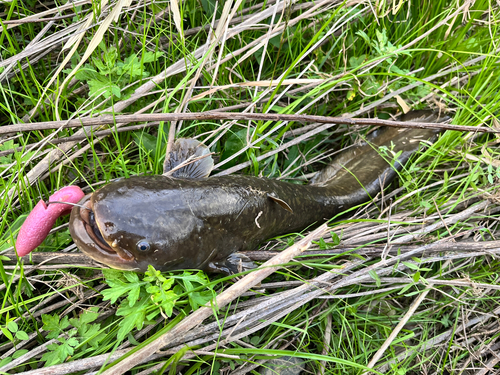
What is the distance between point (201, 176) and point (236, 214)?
1.16 ft

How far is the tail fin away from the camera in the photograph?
3.16 m

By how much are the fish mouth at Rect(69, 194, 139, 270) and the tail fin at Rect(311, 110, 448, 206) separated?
175cm

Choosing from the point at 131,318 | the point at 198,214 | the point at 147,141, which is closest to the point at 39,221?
the point at 131,318

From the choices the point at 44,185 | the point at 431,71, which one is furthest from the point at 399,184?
the point at 44,185

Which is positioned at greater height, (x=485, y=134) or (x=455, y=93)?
(x=455, y=93)

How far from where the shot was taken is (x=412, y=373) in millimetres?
2715

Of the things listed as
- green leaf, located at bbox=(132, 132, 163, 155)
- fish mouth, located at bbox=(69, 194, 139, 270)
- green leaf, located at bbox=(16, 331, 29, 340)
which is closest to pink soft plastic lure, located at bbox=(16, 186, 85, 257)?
fish mouth, located at bbox=(69, 194, 139, 270)

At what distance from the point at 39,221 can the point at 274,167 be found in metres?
1.67

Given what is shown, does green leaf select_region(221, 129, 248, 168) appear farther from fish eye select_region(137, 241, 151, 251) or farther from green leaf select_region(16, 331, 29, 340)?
green leaf select_region(16, 331, 29, 340)

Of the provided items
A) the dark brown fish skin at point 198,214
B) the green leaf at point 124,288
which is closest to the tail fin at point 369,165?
the dark brown fish skin at point 198,214

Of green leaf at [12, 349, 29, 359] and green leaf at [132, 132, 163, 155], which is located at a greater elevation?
green leaf at [132, 132, 163, 155]

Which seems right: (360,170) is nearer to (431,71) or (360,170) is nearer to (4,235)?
(431,71)

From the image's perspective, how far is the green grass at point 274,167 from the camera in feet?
7.41

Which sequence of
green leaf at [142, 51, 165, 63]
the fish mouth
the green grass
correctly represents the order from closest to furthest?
the fish mouth < the green grass < green leaf at [142, 51, 165, 63]
